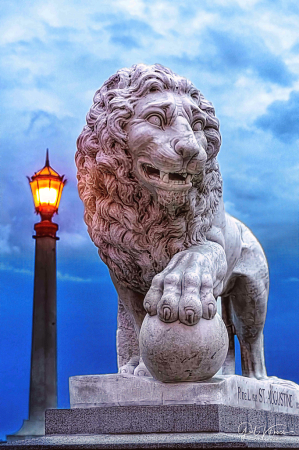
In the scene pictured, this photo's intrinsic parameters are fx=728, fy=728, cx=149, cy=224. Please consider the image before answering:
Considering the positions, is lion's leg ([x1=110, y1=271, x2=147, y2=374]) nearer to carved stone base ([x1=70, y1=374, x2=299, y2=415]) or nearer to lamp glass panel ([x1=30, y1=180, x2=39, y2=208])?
carved stone base ([x1=70, y1=374, x2=299, y2=415])

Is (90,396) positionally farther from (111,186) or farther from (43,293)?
(43,293)

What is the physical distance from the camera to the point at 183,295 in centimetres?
430

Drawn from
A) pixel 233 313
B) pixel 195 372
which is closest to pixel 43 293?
pixel 233 313

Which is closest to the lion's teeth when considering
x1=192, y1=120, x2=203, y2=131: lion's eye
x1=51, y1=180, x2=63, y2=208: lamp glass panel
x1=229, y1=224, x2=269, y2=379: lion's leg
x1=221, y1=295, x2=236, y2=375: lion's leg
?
x1=192, y1=120, x2=203, y2=131: lion's eye

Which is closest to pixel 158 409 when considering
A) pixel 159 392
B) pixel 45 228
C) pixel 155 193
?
pixel 159 392

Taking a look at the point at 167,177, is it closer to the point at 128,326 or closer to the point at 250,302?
the point at 128,326

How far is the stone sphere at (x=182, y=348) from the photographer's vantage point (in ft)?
Answer: 14.0

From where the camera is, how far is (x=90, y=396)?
476cm

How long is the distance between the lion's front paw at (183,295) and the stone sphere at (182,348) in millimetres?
54

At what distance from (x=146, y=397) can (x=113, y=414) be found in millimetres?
245

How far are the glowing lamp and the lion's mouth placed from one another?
3779 millimetres

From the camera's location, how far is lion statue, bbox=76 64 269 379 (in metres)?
4.40

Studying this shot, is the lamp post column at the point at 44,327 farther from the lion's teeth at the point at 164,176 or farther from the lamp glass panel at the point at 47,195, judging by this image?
the lion's teeth at the point at 164,176

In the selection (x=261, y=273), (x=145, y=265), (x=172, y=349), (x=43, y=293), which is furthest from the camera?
(x=43, y=293)
